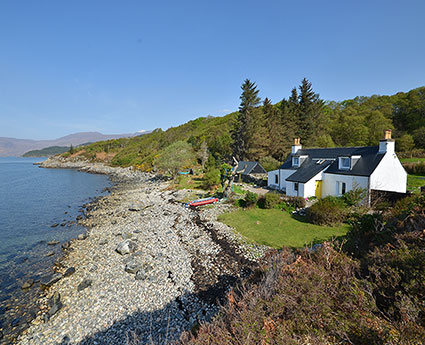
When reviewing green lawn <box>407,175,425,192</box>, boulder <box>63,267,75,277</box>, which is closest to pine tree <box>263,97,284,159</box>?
green lawn <box>407,175,425,192</box>

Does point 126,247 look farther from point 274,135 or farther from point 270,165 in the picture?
point 274,135

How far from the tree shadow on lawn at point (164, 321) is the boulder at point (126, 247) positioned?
570 centimetres

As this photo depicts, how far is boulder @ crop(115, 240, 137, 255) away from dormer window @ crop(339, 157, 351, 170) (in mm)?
19256

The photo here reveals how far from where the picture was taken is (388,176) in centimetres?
1762

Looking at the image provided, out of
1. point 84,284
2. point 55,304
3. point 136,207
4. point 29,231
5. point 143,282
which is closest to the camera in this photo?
point 55,304

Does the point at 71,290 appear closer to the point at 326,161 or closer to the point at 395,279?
the point at 395,279

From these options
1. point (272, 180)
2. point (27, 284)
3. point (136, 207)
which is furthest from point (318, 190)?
point (27, 284)

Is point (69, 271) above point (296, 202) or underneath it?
underneath

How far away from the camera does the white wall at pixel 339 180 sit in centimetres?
1736

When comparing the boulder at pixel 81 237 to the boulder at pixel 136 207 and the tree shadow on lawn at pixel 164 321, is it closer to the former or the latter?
the boulder at pixel 136 207

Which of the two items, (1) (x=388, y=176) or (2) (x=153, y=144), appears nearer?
(1) (x=388, y=176)

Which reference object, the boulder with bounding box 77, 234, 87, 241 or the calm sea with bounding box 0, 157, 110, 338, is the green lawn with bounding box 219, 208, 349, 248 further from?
the calm sea with bounding box 0, 157, 110, 338

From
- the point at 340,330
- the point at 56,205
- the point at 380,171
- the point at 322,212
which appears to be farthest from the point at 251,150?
the point at 340,330

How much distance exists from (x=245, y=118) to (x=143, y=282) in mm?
40688
